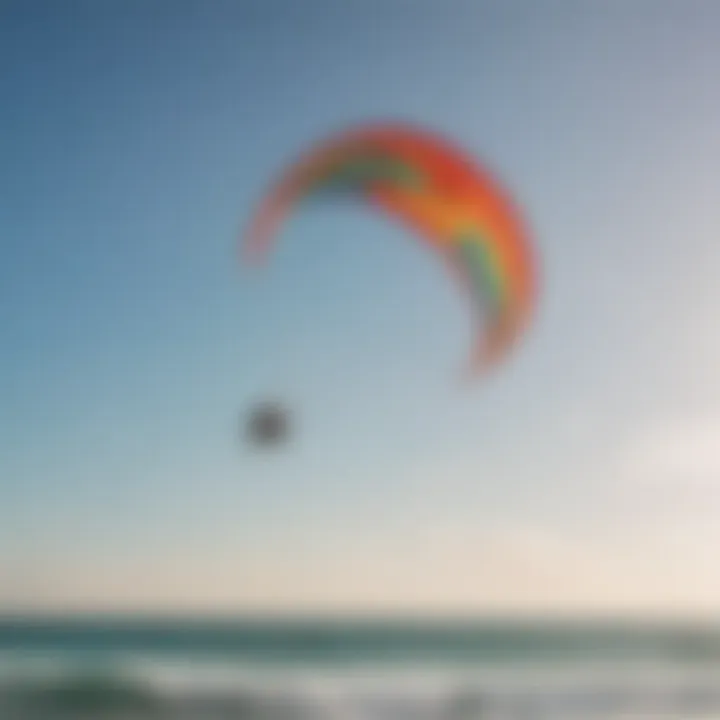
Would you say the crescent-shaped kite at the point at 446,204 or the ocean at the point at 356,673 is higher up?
the crescent-shaped kite at the point at 446,204

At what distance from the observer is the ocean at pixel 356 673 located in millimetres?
6109

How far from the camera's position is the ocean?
241 inches

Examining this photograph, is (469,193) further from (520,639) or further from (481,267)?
(520,639)

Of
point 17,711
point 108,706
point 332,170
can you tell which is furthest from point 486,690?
point 332,170

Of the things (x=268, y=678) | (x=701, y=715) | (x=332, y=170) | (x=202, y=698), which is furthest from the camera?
(x=268, y=678)

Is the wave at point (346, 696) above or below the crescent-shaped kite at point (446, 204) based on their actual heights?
below

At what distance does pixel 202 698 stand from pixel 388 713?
0.91m

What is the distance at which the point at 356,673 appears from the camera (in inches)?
294

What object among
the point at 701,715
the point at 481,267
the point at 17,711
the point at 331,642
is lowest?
the point at 701,715

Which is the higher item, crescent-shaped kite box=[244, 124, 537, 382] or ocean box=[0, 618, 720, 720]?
crescent-shaped kite box=[244, 124, 537, 382]

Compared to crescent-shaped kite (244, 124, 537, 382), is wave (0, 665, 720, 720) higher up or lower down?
lower down

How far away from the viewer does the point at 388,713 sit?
5984mm

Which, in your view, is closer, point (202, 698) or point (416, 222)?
point (416, 222)

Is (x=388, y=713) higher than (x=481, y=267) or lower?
lower
